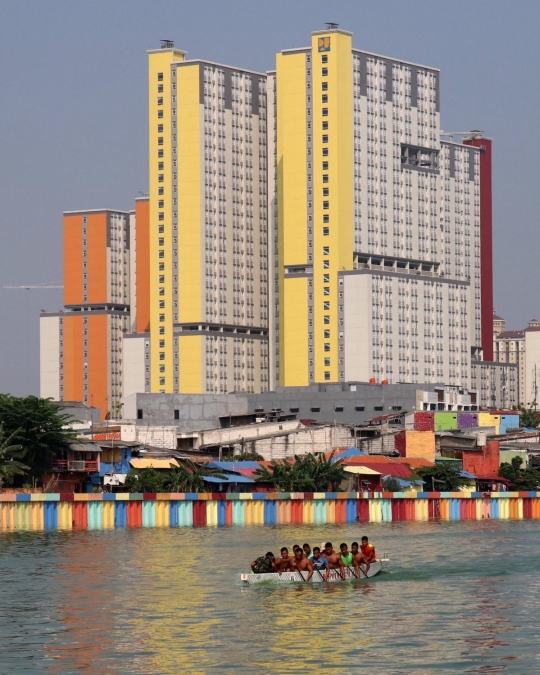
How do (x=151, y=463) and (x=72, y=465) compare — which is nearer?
(x=72, y=465)

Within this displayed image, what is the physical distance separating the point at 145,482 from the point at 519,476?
4733 centimetres

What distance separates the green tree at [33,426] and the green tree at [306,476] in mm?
23861

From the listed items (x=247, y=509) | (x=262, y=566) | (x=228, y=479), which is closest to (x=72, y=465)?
(x=228, y=479)

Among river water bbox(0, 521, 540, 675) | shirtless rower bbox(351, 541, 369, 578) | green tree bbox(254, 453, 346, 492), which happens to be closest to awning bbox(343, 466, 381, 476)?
A: green tree bbox(254, 453, 346, 492)

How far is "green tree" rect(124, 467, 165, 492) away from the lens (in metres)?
157

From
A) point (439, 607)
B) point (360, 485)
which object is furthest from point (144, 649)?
point (360, 485)

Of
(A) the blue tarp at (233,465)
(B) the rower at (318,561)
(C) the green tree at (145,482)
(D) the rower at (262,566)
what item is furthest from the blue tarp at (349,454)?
(D) the rower at (262,566)

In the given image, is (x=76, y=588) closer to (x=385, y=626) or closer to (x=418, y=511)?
(x=385, y=626)

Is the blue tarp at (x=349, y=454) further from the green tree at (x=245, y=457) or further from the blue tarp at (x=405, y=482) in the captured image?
the green tree at (x=245, y=457)

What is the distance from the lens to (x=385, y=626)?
70.4m

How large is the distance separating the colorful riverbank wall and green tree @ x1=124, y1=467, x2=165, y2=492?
49.9 ft

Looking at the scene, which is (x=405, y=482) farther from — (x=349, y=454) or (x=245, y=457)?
(x=245, y=457)

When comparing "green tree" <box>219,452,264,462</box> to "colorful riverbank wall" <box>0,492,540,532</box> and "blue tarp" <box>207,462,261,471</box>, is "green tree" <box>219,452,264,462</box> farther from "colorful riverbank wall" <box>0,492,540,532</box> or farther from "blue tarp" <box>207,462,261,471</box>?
"colorful riverbank wall" <box>0,492,540,532</box>

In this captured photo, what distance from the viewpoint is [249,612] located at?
75.1 m
